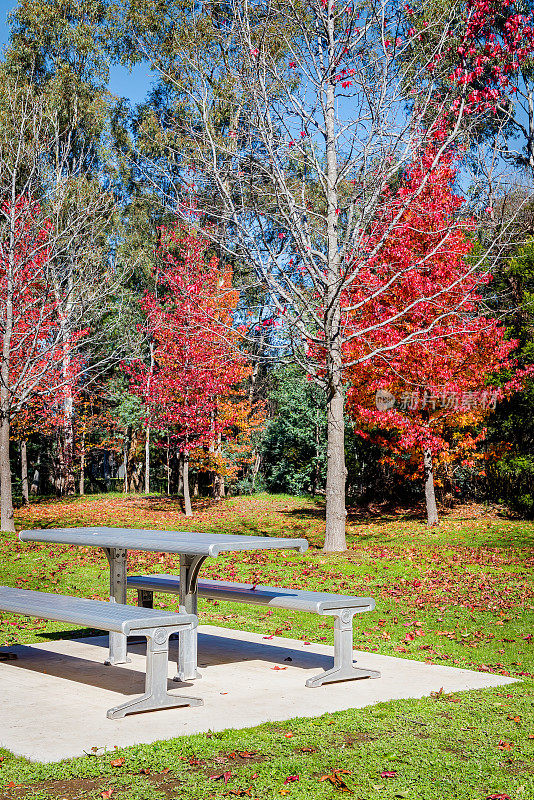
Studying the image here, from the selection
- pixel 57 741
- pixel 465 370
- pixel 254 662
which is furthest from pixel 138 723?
pixel 465 370

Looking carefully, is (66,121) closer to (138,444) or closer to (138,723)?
(138,444)

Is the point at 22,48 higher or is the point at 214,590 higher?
the point at 22,48

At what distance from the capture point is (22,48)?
1084 inches

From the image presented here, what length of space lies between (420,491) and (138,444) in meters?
14.1

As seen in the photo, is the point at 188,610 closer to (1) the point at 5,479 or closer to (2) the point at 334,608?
(2) the point at 334,608

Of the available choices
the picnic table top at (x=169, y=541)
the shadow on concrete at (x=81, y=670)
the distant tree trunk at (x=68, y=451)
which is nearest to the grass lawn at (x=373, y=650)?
the shadow on concrete at (x=81, y=670)

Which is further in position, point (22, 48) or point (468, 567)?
point (22, 48)

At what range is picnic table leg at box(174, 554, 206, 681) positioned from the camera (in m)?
5.72

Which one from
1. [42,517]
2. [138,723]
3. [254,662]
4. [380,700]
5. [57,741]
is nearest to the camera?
[57,741]

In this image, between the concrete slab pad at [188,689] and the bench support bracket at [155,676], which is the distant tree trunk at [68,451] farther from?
the bench support bracket at [155,676]

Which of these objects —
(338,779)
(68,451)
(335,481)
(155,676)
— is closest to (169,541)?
(155,676)

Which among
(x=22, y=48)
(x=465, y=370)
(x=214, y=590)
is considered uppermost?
(x=22, y=48)

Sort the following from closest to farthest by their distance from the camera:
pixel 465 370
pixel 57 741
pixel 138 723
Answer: pixel 57 741 < pixel 138 723 < pixel 465 370

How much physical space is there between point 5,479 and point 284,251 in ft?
24.5
